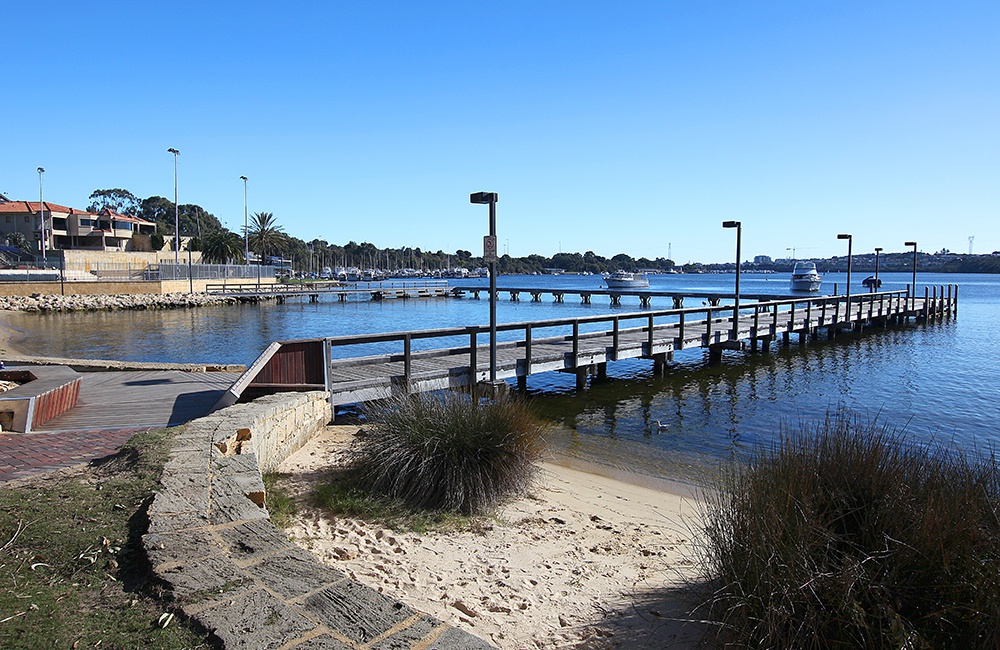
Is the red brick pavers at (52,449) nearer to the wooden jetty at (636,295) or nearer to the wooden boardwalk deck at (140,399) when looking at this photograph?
the wooden boardwalk deck at (140,399)

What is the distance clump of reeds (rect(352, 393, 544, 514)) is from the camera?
265 inches

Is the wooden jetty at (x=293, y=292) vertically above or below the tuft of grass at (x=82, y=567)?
below

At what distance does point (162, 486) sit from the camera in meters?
4.85

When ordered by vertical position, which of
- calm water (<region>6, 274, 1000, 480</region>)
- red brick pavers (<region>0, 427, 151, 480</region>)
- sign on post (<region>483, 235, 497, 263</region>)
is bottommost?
calm water (<region>6, 274, 1000, 480</region>)

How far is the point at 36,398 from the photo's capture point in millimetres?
8133

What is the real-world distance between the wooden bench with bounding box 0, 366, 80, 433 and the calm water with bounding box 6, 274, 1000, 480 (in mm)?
7801

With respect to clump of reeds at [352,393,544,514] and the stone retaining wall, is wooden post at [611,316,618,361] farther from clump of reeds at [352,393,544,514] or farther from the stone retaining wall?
the stone retaining wall

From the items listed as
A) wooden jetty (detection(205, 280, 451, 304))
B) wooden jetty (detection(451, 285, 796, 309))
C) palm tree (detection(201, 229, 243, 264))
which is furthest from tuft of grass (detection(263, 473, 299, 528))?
palm tree (detection(201, 229, 243, 264))

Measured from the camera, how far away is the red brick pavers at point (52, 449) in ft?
20.1

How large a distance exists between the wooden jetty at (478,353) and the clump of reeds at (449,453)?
123cm

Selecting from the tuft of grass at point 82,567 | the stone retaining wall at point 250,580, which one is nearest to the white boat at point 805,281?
the stone retaining wall at point 250,580

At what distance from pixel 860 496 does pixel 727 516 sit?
83 cm

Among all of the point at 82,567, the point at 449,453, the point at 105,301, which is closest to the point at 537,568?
the point at 449,453

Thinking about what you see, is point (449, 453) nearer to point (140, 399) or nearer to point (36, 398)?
point (36, 398)
